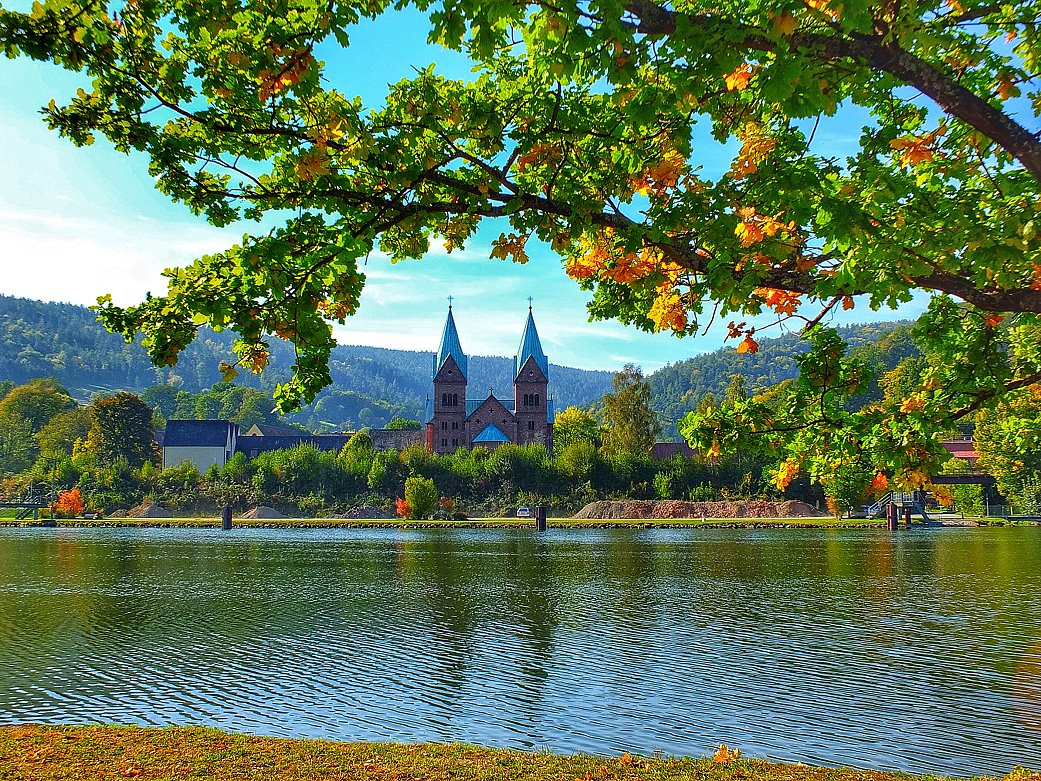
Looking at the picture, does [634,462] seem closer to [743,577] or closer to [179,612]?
[743,577]

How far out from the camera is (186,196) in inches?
233

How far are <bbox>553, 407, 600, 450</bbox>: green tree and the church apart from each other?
3099 mm

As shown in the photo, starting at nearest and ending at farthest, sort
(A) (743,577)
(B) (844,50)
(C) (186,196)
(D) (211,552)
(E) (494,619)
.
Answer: (B) (844,50), (C) (186,196), (E) (494,619), (A) (743,577), (D) (211,552)

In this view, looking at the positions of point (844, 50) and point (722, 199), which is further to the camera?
point (722, 199)

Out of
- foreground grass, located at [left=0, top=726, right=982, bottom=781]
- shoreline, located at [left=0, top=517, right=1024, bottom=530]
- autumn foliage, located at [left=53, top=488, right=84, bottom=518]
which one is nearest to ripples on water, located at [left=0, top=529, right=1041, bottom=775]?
foreground grass, located at [left=0, top=726, right=982, bottom=781]

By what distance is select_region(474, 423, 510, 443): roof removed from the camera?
336ft

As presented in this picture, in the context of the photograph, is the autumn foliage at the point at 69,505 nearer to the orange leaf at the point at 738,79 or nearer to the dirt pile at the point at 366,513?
the dirt pile at the point at 366,513

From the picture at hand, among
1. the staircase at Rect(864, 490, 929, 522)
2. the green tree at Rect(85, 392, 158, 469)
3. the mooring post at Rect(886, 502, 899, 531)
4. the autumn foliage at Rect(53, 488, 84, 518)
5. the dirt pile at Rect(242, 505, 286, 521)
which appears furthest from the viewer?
the green tree at Rect(85, 392, 158, 469)

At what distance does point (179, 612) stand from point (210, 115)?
17.9 meters

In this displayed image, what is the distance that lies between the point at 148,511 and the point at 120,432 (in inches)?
728

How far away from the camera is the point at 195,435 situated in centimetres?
11100

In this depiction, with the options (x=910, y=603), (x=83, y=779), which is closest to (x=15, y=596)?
(x=83, y=779)

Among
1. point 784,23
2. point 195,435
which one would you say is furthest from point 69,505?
point 784,23

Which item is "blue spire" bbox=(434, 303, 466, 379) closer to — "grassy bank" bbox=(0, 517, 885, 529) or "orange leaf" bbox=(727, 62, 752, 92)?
"grassy bank" bbox=(0, 517, 885, 529)
